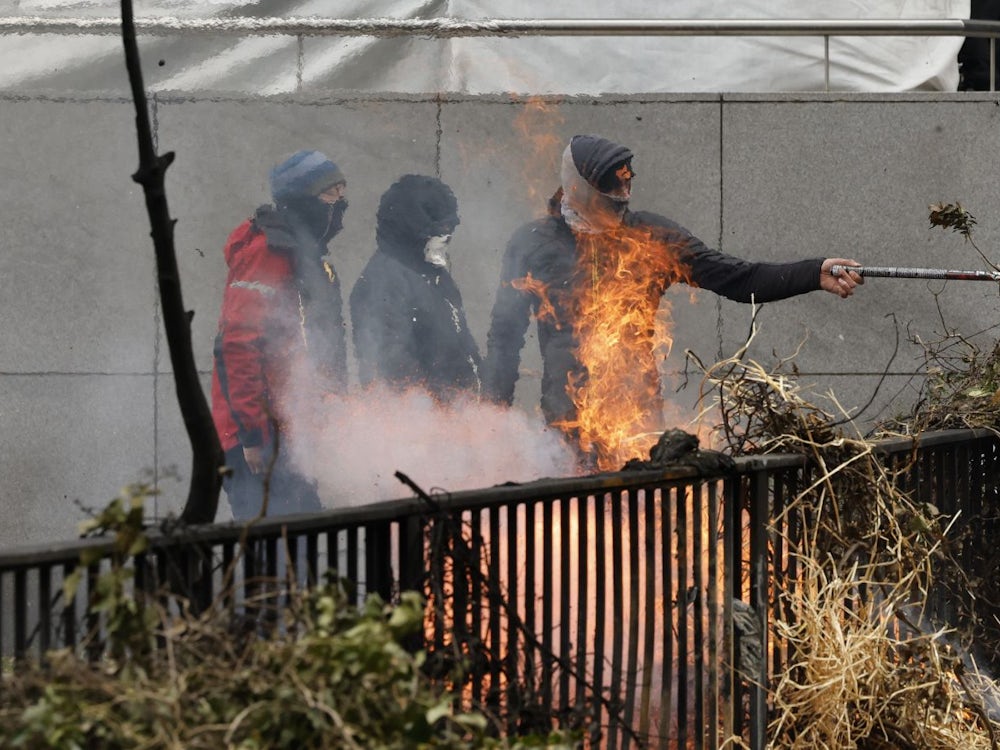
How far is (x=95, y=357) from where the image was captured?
8773 millimetres

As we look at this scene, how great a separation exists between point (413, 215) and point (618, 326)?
54.0 inches

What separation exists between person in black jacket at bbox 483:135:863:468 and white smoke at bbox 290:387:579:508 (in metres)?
0.21

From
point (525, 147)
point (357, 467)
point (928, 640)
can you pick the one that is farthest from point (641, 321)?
point (928, 640)

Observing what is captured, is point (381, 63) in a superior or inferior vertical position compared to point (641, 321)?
superior

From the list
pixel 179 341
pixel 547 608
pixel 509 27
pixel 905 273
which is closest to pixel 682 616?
pixel 547 608

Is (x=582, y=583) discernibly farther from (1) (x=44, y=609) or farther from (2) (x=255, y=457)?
(2) (x=255, y=457)

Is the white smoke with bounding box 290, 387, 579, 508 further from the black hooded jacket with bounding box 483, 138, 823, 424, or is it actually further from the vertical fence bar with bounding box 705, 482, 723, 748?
the vertical fence bar with bounding box 705, 482, 723, 748

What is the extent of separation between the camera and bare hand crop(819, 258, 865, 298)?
818cm

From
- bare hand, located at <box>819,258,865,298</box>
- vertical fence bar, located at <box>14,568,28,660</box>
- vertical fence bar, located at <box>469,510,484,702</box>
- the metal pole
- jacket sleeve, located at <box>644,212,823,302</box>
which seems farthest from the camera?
jacket sleeve, located at <box>644,212,823,302</box>

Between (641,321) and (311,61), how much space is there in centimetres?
254

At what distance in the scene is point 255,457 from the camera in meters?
8.54

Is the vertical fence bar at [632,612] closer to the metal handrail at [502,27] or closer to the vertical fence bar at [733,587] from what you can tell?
the vertical fence bar at [733,587]

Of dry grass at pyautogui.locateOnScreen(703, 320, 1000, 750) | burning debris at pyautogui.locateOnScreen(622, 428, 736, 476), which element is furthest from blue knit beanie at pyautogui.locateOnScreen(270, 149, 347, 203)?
burning debris at pyautogui.locateOnScreen(622, 428, 736, 476)

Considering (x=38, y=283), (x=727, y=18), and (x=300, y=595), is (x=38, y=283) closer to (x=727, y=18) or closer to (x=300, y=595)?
(x=727, y=18)
